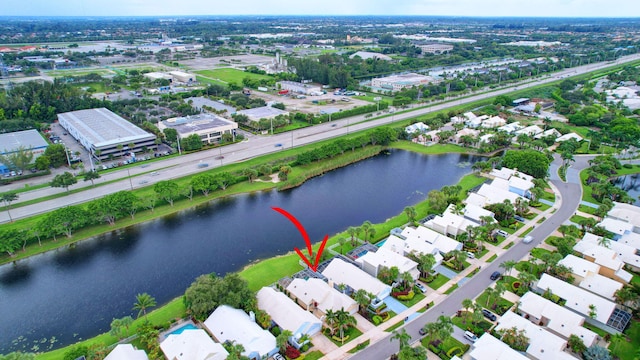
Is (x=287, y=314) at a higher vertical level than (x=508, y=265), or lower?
lower

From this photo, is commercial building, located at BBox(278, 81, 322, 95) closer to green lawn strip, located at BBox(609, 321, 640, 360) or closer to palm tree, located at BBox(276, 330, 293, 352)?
palm tree, located at BBox(276, 330, 293, 352)

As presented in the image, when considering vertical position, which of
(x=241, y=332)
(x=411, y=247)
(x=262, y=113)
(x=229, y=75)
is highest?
(x=229, y=75)

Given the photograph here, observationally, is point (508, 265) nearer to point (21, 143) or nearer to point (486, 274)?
point (486, 274)

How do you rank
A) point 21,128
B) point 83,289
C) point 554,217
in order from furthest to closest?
point 21,128 → point 554,217 → point 83,289

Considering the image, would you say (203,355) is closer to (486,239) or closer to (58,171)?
(486,239)

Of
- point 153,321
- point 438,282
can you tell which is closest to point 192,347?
point 153,321

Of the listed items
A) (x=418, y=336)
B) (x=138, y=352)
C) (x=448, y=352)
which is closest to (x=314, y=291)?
(x=418, y=336)
